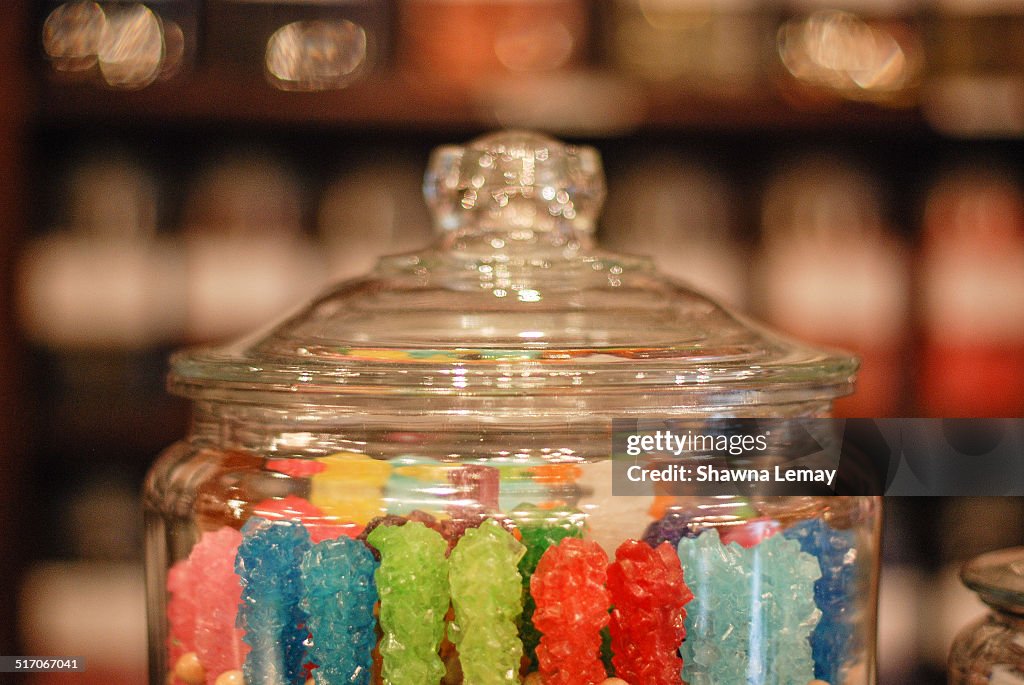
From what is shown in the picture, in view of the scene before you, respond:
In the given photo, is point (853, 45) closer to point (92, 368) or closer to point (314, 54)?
point (314, 54)

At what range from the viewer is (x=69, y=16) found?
1492mm

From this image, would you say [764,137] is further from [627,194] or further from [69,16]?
[69,16]

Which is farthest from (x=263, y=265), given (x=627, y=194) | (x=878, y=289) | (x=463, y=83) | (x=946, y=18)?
(x=946, y=18)

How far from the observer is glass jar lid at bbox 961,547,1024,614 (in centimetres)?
43

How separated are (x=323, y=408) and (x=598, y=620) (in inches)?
6.2

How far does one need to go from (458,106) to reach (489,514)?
1079mm

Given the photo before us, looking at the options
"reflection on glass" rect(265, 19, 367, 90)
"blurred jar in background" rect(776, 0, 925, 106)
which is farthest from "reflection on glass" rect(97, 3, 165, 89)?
"blurred jar in background" rect(776, 0, 925, 106)

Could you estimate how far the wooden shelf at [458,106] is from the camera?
4.74ft

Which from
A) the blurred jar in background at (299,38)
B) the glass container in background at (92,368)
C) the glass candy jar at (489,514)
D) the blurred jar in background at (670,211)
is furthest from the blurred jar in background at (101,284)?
the glass candy jar at (489,514)

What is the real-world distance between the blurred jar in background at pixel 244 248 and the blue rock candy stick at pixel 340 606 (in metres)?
1.11

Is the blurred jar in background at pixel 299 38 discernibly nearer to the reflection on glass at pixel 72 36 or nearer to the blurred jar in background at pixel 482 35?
the blurred jar in background at pixel 482 35

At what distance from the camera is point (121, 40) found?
149cm

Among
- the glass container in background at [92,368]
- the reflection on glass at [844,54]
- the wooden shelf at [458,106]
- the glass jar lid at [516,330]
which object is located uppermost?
the reflection on glass at [844,54]

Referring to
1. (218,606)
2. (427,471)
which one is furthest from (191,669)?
(427,471)
